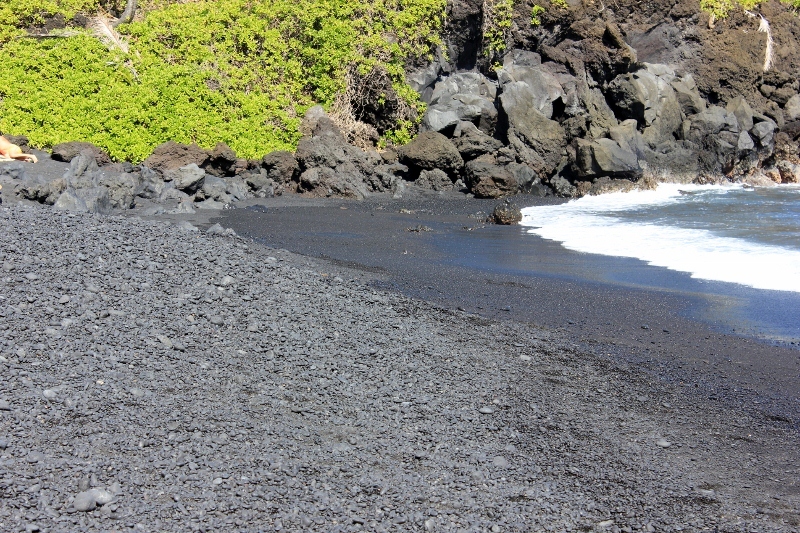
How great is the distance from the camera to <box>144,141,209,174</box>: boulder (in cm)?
1447

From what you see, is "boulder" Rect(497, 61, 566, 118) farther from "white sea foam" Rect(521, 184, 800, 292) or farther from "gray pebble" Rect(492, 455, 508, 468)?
"gray pebble" Rect(492, 455, 508, 468)

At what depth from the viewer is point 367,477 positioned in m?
3.49

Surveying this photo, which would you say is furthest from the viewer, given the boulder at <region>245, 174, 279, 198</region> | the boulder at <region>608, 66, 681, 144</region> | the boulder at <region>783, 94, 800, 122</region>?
the boulder at <region>783, 94, 800, 122</region>

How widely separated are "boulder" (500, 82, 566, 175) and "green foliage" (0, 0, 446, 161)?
2.53 meters

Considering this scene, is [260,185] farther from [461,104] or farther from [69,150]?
[461,104]

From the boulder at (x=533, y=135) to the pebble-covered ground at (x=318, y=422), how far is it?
44.5 feet

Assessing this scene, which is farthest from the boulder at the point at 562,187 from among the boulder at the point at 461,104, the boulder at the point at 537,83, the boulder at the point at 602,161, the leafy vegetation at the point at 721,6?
the leafy vegetation at the point at 721,6

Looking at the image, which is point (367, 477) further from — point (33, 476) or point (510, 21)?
point (510, 21)

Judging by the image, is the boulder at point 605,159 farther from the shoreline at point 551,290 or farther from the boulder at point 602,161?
the shoreline at point 551,290

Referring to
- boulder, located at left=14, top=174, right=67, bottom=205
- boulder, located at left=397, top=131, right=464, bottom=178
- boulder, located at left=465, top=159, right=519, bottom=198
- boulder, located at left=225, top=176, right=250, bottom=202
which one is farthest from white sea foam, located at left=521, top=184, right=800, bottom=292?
boulder, located at left=14, top=174, right=67, bottom=205

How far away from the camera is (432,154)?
17.6m

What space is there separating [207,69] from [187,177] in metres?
5.00

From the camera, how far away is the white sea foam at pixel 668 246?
29.2ft

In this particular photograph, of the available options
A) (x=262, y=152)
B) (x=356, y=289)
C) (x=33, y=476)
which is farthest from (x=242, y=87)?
(x=33, y=476)
